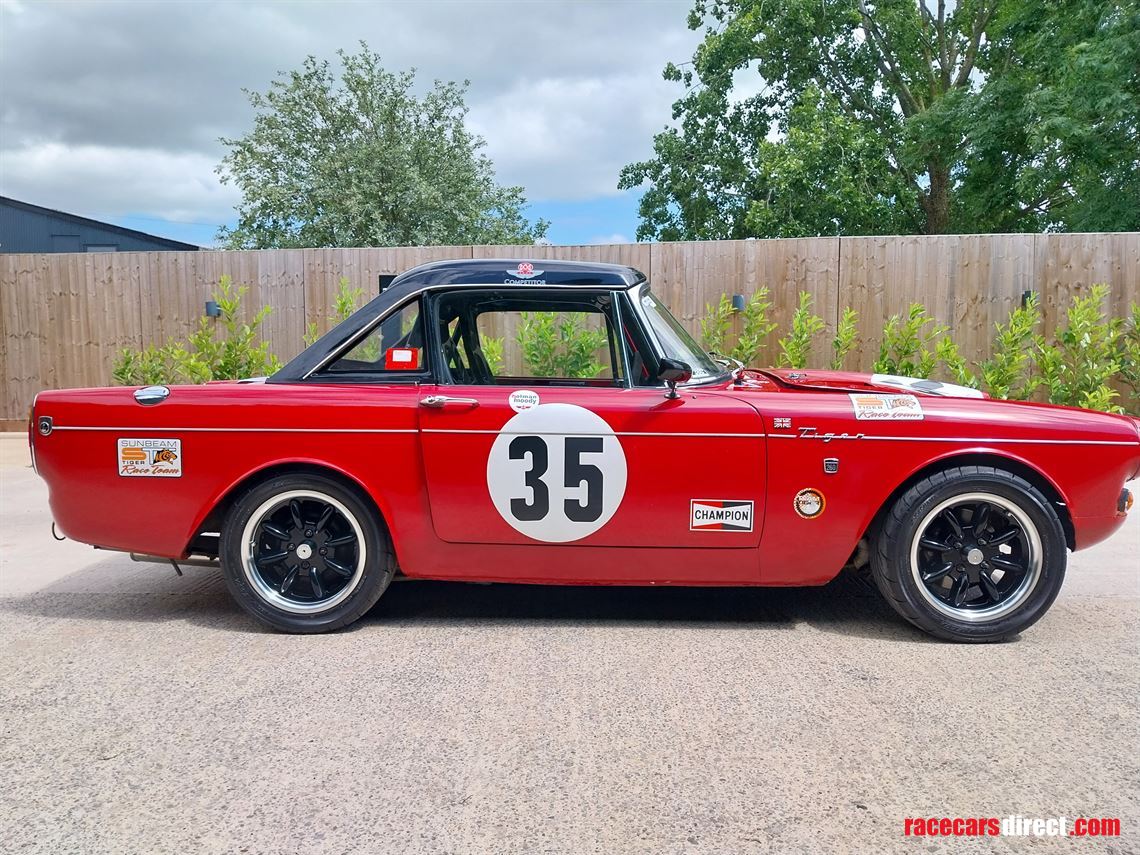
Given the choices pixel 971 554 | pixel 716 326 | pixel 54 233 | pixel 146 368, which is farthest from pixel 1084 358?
pixel 54 233

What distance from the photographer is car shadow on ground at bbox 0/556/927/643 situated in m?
3.99

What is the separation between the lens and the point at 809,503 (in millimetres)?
3660

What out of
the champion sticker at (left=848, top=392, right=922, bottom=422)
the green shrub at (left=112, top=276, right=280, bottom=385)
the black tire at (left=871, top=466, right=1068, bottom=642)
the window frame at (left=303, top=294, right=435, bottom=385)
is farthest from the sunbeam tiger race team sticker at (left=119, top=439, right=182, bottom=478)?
the green shrub at (left=112, top=276, right=280, bottom=385)

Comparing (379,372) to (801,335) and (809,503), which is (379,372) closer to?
(809,503)

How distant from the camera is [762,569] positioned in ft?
12.3

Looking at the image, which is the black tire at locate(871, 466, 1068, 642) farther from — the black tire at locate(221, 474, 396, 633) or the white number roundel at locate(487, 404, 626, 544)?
the black tire at locate(221, 474, 396, 633)

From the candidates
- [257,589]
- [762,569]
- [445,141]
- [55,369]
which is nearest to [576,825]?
[762,569]

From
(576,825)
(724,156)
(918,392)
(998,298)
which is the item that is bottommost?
(576,825)

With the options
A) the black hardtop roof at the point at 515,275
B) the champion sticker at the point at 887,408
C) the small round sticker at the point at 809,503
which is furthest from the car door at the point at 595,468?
the black hardtop roof at the point at 515,275

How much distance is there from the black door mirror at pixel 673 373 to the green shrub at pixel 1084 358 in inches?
253

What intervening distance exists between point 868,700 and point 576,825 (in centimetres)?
133

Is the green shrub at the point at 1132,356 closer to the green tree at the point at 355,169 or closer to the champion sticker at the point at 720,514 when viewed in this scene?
the champion sticker at the point at 720,514

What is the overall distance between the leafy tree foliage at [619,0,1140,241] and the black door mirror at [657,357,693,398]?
45.5 ft

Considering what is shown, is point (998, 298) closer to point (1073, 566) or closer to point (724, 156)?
point (1073, 566)
